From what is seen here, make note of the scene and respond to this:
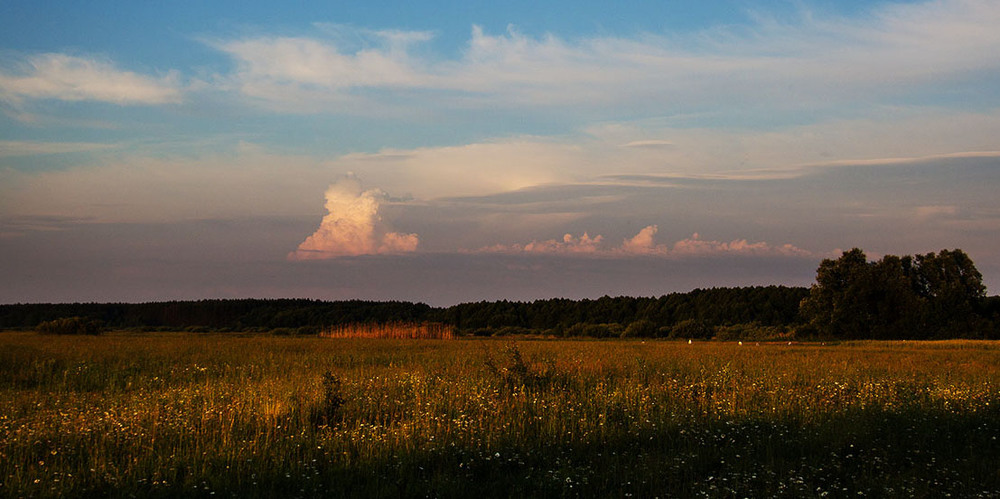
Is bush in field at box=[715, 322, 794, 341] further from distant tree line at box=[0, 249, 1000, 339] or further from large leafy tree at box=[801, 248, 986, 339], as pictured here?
large leafy tree at box=[801, 248, 986, 339]

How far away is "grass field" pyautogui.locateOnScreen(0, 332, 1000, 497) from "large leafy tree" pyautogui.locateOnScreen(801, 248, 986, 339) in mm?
51823

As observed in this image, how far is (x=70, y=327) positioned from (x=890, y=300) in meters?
71.4

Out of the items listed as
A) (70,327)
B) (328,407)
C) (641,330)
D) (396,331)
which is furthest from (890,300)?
(70,327)

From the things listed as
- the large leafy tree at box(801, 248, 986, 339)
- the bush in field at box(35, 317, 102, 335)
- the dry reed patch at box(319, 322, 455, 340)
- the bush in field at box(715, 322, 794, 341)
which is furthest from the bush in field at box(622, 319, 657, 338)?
the bush in field at box(35, 317, 102, 335)

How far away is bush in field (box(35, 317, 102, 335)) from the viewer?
52562mm

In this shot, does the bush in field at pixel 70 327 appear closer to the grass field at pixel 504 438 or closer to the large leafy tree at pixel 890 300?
the grass field at pixel 504 438

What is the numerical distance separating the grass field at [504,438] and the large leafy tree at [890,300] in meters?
51.8

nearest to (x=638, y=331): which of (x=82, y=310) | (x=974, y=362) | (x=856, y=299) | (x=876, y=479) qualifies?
(x=856, y=299)

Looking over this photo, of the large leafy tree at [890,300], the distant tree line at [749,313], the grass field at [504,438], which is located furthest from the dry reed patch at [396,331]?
the large leafy tree at [890,300]

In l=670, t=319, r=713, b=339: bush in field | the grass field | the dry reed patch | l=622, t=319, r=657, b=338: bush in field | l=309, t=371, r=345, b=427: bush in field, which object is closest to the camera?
the grass field

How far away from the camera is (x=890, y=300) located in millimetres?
69875

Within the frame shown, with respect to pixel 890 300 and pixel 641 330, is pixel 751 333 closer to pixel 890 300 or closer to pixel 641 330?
pixel 641 330

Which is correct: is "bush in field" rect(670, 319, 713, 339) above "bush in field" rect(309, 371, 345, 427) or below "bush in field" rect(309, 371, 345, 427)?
below

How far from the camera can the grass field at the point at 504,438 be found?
965 centimetres
